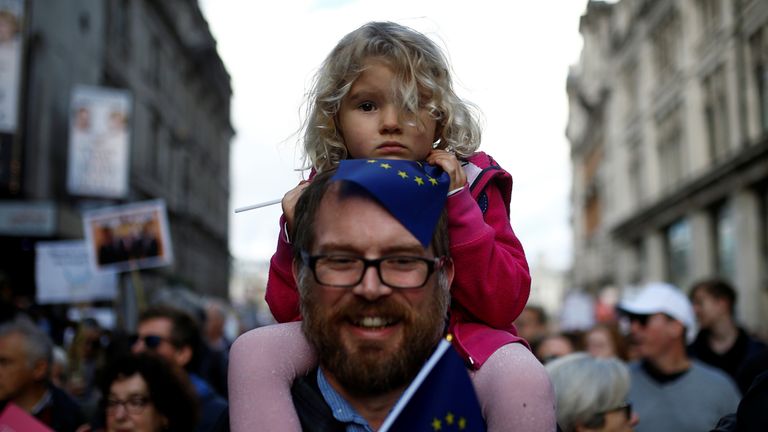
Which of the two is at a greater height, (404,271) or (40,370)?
(404,271)

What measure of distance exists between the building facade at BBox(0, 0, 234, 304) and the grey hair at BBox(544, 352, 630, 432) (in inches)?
297

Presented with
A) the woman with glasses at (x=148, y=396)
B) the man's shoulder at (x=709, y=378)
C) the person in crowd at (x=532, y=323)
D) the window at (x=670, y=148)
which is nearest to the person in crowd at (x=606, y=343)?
the person in crowd at (x=532, y=323)

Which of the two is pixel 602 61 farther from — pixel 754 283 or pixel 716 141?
pixel 754 283

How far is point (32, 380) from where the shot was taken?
17.5 ft

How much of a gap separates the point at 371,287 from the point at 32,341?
414 cm

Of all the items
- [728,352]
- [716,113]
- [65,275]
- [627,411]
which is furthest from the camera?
[716,113]

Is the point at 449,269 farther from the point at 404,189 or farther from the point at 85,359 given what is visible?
the point at 85,359

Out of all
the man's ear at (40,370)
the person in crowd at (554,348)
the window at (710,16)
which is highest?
the window at (710,16)

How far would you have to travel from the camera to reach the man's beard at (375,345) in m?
2.03

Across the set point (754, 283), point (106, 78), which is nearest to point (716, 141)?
point (754, 283)

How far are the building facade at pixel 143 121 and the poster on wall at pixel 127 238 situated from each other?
0.35m

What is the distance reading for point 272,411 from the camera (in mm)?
2086

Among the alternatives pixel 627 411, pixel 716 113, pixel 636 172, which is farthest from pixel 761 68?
pixel 627 411

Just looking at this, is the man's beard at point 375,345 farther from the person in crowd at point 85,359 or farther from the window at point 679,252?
the window at point 679,252
